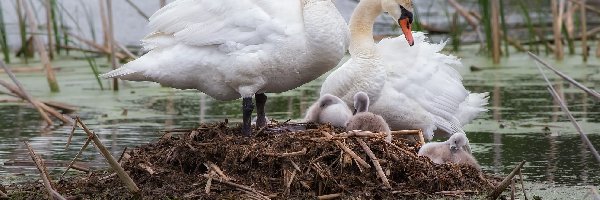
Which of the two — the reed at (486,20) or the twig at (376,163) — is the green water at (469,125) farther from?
the twig at (376,163)

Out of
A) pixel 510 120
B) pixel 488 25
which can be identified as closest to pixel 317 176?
pixel 510 120

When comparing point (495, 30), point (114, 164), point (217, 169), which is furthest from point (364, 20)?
point (495, 30)

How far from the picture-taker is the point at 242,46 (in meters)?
6.27

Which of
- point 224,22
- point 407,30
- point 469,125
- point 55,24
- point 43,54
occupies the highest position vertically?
point 224,22

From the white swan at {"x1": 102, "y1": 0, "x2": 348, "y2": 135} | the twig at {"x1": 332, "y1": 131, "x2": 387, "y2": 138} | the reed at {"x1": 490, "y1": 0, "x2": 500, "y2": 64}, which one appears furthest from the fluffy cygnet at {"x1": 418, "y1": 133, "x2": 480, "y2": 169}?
the reed at {"x1": 490, "y1": 0, "x2": 500, "y2": 64}

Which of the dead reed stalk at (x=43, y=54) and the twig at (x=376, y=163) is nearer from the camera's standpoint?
the twig at (x=376, y=163)

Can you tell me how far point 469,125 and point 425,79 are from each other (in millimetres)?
994

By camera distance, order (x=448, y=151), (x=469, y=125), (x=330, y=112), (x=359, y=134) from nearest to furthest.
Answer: (x=359, y=134)
(x=448, y=151)
(x=330, y=112)
(x=469, y=125)

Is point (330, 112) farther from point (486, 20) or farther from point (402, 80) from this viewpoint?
point (486, 20)

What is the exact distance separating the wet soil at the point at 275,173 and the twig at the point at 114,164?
87 mm

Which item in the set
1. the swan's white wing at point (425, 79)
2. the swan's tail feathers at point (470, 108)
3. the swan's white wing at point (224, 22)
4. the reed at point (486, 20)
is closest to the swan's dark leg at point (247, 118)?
the swan's white wing at point (224, 22)

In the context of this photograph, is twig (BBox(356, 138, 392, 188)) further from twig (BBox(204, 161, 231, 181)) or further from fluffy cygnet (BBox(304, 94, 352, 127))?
fluffy cygnet (BBox(304, 94, 352, 127))

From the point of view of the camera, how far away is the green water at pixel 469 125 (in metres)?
6.90

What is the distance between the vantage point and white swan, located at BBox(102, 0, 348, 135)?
621 centimetres
